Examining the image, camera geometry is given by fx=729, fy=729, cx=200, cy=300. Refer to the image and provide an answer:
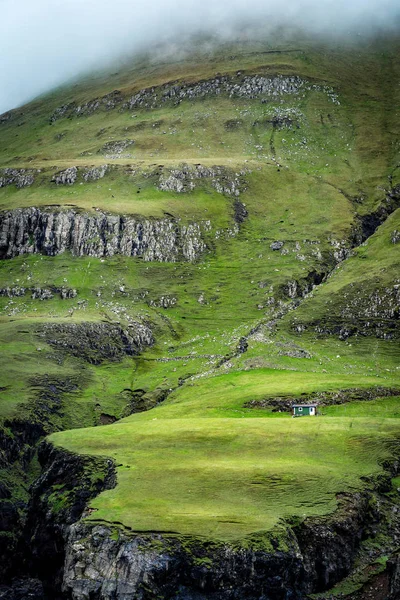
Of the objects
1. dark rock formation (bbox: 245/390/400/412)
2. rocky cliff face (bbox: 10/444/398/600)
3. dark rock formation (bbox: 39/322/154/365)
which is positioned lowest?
rocky cliff face (bbox: 10/444/398/600)

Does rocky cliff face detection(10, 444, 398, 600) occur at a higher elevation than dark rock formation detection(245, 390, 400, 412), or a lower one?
lower

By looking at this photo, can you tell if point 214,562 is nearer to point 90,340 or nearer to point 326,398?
point 326,398

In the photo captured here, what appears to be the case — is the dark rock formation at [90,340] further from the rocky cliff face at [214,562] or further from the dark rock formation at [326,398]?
the rocky cliff face at [214,562]

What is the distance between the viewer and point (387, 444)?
11025 centimetres

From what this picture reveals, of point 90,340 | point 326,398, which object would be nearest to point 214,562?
point 326,398

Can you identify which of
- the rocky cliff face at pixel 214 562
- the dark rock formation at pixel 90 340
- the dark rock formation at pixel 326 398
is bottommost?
the rocky cliff face at pixel 214 562

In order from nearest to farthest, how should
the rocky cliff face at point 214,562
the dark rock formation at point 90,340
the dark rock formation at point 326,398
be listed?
the rocky cliff face at point 214,562
the dark rock formation at point 326,398
the dark rock formation at point 90,340

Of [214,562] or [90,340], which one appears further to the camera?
[90,340]

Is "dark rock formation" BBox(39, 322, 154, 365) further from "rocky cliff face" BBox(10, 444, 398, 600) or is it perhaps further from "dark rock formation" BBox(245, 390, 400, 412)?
"rocky cliff face" BBox(10, 444, 398, 600)

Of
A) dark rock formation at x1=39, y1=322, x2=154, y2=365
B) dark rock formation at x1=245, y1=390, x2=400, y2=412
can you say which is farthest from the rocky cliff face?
dark rock formation at x1=39, y1=322, x2=154, y2=365

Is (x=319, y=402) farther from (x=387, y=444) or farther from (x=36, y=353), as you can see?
(x=36, y=353)

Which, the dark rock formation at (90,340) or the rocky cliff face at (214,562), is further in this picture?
the dark rock formation at (90,340)

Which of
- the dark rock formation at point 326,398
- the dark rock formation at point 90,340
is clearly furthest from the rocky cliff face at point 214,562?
the dark rock formation at point 90,340

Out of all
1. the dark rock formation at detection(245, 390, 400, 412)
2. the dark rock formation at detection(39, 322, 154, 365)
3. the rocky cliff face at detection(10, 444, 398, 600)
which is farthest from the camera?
the dark rock formation at detection(39, 322, 154, 365)
